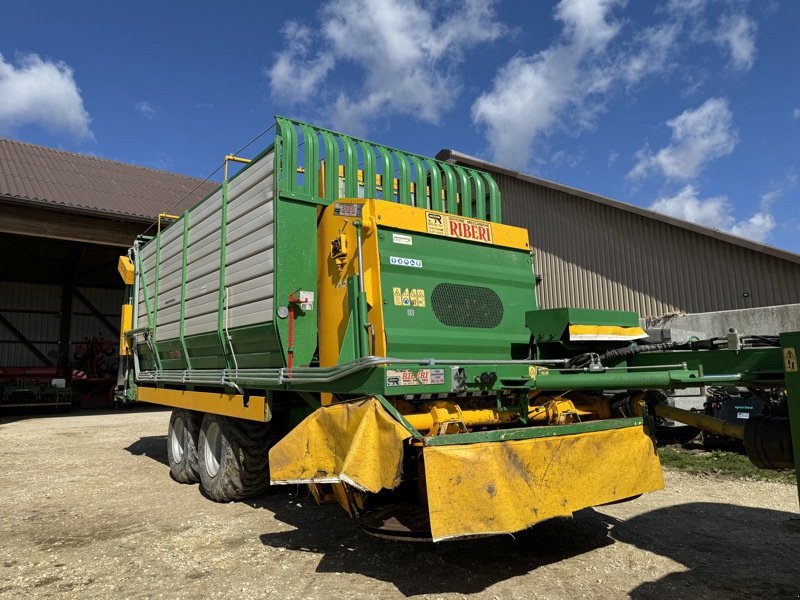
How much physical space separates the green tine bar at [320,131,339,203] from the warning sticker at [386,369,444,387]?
78.0 inches

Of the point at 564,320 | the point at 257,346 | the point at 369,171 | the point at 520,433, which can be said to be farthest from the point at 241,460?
the point at 564,320

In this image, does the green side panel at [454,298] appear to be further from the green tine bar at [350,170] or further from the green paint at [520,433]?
the green paint at [520,433]

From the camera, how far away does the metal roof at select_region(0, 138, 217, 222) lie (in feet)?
47.1

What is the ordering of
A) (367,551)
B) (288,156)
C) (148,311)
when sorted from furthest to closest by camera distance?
(148,311), (288,156), (367,551)

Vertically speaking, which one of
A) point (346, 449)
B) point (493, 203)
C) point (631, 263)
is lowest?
point (346, 449)

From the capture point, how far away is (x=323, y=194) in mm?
5305

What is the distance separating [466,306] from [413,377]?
1172 millimetres

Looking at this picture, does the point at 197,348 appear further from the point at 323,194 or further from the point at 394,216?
the point at 394,216

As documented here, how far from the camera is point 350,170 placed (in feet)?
18.0

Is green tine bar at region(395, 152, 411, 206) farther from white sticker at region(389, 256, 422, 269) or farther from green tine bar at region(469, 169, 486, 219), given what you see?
white sticker at region(389, 256, 422, 269)

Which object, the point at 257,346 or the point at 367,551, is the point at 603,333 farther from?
the point at 257,346

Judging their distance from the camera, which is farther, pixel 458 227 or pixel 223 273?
pixel 223 273

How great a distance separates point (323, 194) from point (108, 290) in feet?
75.9

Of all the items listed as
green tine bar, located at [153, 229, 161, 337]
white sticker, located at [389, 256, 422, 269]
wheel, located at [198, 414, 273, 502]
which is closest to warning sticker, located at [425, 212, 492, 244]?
white sticker, located at [389, 256, 422, 269]
